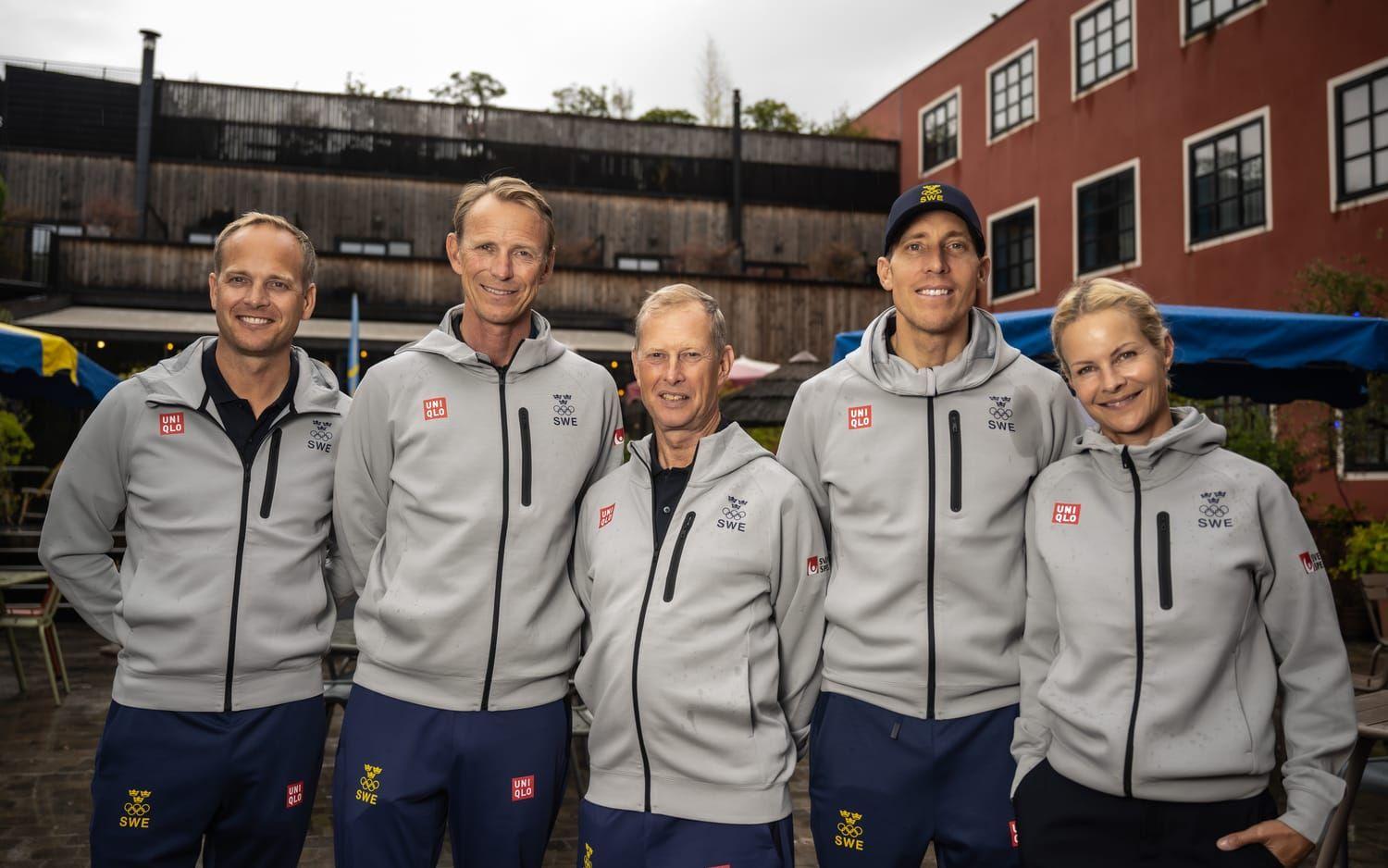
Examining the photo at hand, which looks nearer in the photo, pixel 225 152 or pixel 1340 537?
pixel 1340 537

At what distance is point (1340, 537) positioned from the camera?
11242mm

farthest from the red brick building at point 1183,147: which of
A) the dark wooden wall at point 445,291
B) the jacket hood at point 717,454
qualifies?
the jacket hood at point 717,454

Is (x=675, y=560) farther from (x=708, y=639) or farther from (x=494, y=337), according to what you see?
(x=494, y=337)

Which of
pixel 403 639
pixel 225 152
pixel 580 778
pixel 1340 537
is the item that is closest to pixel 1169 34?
pixel 1340 537

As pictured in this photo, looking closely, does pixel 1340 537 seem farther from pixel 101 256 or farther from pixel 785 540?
pixel 101 256

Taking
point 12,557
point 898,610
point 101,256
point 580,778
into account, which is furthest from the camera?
point 101,256

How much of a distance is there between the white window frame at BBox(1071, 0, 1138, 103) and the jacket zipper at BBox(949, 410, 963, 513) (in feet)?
60.7

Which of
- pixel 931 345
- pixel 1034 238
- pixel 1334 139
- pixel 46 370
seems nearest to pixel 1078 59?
pixel 1034 238

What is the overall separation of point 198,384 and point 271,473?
326mm

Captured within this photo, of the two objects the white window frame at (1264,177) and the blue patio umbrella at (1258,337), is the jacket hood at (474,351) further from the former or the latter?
the white window frame at (1264,177)

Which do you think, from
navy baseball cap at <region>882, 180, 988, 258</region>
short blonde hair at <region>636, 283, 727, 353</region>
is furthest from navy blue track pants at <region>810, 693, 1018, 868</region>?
navy baseball cap at <region>882, 180, 988, 258</region>

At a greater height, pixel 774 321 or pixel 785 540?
pixel 774 321

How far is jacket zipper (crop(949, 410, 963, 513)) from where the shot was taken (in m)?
2.59

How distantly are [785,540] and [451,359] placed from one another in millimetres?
1055
